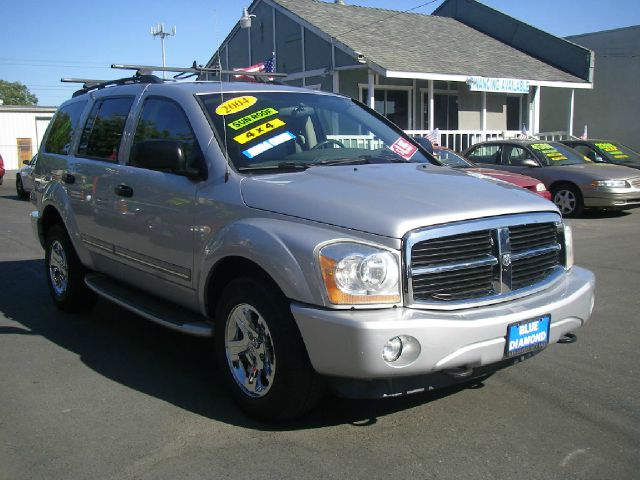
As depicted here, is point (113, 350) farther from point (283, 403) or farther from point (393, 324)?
point (393, 324)

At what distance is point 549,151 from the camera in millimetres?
13836

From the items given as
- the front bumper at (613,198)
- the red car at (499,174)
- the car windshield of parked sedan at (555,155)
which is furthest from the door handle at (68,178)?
the car windshield of parked sedan at (555,155)

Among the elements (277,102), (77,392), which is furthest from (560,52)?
(77,392)

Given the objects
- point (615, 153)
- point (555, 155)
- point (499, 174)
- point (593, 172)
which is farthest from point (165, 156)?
point (615, 153)

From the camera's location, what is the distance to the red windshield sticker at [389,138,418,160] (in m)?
4.92

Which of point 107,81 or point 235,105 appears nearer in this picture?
point 235,105

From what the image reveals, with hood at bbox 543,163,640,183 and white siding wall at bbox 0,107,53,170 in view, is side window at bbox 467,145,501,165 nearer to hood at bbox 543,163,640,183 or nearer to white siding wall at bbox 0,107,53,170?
hood at bbox 543,163,640,183

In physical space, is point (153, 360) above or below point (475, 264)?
below

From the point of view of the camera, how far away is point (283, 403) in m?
3.61

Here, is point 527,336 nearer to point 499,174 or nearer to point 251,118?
point 251,118

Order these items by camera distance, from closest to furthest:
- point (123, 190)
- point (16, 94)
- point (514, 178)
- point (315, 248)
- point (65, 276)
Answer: point (315, 248)
point (123, 190)
point (65, 276)
point (514, 178)
point (16, 94)

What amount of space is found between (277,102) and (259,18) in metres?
17.9

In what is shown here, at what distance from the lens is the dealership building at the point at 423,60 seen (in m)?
18.8

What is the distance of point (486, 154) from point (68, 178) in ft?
33.6
